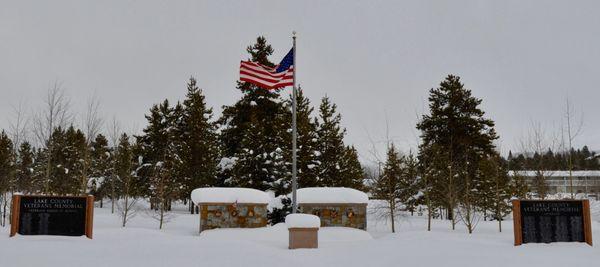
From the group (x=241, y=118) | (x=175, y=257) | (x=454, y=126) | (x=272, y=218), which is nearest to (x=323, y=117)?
(x=241, y=118)

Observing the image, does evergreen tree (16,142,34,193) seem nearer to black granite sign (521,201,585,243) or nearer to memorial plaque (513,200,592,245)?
memorial plaque (513,200,592,245)

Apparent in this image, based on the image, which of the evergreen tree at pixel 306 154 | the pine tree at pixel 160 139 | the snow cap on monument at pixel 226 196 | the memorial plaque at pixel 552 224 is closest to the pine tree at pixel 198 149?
the pine tree at pixel 160 139

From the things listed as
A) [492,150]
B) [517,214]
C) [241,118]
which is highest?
[241,118]

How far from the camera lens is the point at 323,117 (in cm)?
3322

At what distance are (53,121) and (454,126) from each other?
1039 inches

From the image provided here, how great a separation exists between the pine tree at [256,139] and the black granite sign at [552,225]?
15.5 m

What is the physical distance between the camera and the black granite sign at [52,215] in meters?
12.3

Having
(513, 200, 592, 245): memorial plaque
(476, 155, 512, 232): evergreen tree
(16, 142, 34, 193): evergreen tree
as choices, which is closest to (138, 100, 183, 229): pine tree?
(16, 142, 34, 193): evergreen tree

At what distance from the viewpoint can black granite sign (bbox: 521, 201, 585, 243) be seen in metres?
12.4

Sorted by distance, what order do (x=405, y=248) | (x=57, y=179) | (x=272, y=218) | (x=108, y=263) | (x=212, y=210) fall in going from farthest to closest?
(x=57, y=179) → (x=272, y=218) → (x=212, y=210) → (x=405, y=248) → (x=108, y=263)

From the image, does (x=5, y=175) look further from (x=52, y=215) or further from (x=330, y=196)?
(x=330, y=196)

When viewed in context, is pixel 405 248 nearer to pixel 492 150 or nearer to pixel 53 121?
pixel 53 121

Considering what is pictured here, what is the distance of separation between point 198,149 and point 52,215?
2427 centimetres

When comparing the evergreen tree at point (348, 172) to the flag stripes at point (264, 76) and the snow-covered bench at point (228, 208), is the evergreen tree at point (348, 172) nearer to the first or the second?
the snow-covered bench at point (228, 208)
